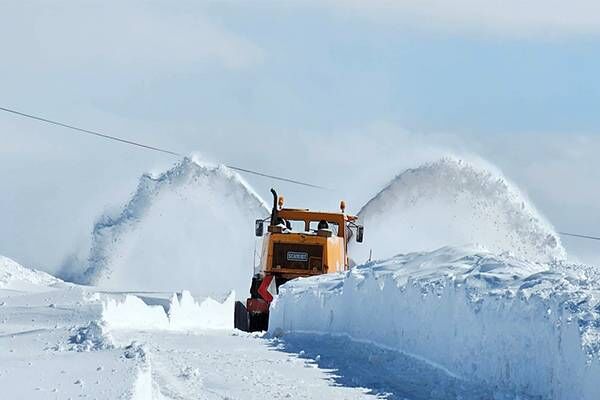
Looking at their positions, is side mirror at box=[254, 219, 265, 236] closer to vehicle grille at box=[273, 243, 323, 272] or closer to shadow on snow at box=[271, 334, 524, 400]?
vehicle grille at box=[273, 243, 323, 272]

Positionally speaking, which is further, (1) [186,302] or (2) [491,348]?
(1) [186,302]

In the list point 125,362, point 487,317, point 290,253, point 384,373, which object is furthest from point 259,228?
point 125,362

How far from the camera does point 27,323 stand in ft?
55.7

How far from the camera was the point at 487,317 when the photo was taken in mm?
10992

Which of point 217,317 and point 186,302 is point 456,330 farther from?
point 217,317

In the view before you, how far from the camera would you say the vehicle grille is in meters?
25.8

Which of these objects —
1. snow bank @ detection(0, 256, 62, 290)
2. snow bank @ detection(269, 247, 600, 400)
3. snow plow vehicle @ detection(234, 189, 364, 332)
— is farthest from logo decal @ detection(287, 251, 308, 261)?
snow bank @ detection(0, 256, 62, 290)

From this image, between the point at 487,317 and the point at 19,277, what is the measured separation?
1463 inches

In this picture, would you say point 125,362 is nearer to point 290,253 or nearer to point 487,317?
point 487,317

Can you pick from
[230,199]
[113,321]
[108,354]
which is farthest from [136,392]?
[230,199]

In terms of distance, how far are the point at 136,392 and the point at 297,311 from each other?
13.5 meters

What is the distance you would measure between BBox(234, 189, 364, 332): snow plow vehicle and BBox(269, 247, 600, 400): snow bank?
7.39m

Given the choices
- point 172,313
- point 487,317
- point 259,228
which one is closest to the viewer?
point 487,317

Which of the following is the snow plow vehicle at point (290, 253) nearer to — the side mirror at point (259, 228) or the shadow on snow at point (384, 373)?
the side mirror at point (259, 228)
